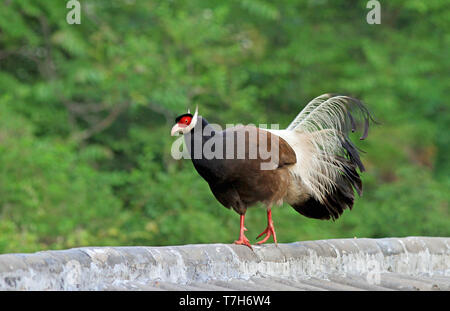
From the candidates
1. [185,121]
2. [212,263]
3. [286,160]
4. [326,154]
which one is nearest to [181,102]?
[326,154]

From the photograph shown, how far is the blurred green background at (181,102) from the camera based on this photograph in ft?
25.6

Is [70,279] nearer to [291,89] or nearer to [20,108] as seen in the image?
[20,108]

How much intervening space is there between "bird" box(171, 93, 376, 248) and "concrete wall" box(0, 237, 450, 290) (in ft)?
1.05

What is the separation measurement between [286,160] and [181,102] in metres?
5.06

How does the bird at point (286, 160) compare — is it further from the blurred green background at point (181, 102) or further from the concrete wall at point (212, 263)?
the blurred green background at point (181, 102)

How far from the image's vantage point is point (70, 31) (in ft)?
31.9

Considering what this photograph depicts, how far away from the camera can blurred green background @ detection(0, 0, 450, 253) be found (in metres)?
7.82

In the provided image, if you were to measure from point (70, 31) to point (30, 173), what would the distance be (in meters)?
2.91

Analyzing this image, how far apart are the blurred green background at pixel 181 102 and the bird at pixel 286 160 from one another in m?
3.20

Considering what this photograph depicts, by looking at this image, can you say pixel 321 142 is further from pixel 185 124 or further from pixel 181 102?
pixel 181 102

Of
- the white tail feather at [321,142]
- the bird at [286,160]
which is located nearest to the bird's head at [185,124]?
the bird at [286,160]

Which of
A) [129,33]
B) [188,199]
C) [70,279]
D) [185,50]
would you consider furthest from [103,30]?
[70,279]

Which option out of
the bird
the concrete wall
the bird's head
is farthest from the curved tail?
the bird's head

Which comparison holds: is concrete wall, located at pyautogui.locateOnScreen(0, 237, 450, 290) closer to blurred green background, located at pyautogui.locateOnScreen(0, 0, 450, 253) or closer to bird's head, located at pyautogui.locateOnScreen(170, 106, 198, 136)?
bird's head, located at pyautogui.locateOnScreen(170, 106, 198, 136)
